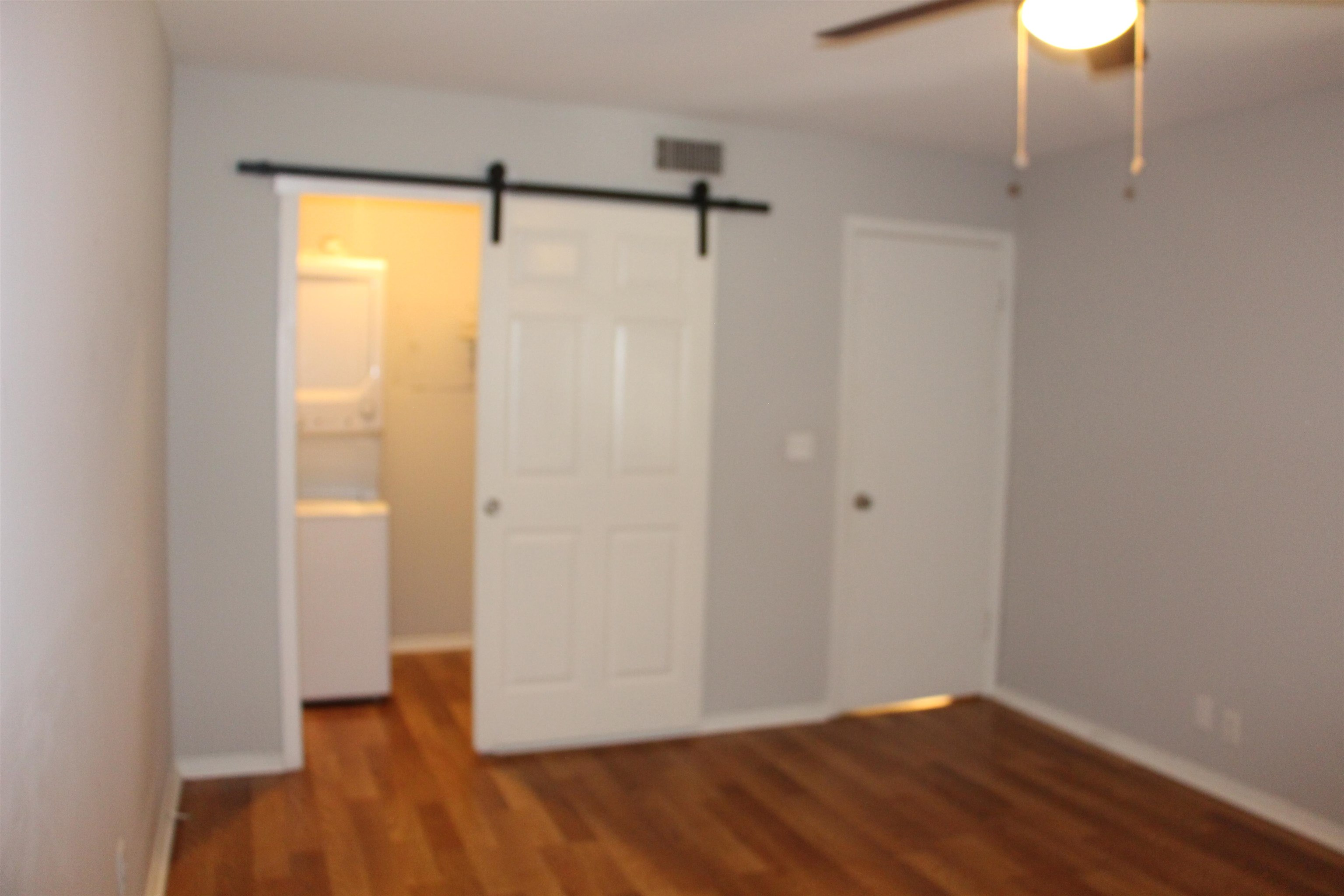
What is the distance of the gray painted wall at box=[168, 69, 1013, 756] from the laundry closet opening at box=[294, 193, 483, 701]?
0.50m

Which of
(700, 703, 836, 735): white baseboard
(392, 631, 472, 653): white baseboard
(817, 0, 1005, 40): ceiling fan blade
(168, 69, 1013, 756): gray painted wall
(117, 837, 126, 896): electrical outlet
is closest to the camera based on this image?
(817, 0, 1005, 40): ceiling fan blade

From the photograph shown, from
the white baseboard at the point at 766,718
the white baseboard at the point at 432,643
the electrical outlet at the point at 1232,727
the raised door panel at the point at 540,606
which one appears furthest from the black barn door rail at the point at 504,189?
the electrical outlet at the point at 1232,727

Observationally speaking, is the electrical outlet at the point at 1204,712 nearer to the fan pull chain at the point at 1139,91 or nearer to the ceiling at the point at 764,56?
the fan pull chain at the point at 1139,91

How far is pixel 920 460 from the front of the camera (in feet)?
15.3

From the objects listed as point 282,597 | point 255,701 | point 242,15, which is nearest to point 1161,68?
point 242,15

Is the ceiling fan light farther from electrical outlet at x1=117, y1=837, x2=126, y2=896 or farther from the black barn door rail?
electrical outlet at x1=117, y1=837, x2=126, y2=896

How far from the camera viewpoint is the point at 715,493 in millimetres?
4270

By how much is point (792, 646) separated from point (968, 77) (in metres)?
2.35

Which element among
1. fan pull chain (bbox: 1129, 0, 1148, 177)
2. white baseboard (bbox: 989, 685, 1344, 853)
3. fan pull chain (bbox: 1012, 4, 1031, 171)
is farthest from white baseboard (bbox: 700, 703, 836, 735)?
fan pull chain (bbox: 1129, 0, 1148, 177)

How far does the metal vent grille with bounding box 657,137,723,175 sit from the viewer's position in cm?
409

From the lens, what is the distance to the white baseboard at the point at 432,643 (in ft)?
17.6

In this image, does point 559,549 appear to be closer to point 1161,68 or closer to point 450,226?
point 450,226

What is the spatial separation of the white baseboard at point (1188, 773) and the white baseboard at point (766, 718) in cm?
92

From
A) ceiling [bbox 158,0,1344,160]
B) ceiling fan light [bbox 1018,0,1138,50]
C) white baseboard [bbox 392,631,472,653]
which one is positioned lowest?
white baseboard [bbox 392,631,472,653]
